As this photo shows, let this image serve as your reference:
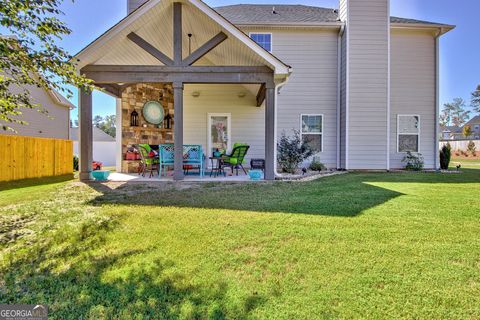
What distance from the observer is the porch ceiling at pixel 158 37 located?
6.41 meters

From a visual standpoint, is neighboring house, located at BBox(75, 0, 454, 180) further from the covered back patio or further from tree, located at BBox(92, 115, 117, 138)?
tree, located at BBox(92, 115, 117, 138)

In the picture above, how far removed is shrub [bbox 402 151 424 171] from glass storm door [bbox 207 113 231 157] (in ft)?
22.3

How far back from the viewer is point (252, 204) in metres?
4.58

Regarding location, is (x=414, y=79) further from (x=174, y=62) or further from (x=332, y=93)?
(x=174, y=62)

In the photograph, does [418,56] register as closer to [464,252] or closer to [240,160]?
[240,160]

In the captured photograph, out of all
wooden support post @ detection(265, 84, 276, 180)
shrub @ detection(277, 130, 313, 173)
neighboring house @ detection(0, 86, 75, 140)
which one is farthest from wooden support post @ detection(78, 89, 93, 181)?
neighboring house @ detection(0, 86, 75, 140)

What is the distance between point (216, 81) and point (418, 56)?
333 inches

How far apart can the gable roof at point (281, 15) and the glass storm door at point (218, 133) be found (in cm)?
356

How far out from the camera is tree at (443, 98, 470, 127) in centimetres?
5935

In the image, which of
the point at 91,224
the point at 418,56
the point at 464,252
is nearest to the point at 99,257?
the point at 91,224

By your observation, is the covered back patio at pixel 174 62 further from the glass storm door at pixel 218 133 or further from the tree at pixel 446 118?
the tree at pixel 446 118

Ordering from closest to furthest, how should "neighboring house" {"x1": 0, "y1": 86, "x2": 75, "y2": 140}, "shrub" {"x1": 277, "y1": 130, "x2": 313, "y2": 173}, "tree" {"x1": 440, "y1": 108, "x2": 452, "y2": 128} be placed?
"shrub" {"x1": 277, "y1": 130, "x2": 313, "y2": 173}, "neighboring house" {"x1": 0, "y1": 86, "x2": 75, "y2": 140}, "tree" {"x1": 440, "y1": 108, "x2": 452, "y2": 128}

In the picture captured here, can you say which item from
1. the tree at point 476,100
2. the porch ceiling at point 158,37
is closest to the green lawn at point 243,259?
the porch ceiling at point 158,37

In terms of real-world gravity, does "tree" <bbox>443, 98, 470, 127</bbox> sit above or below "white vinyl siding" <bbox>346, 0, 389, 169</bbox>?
above
